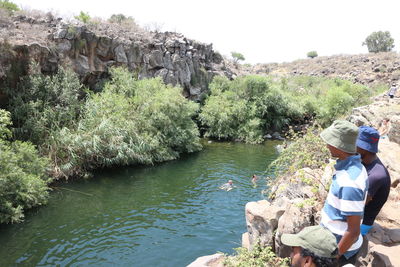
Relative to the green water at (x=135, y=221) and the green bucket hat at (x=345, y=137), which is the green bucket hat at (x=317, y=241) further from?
the green water at (x=135, y=221)

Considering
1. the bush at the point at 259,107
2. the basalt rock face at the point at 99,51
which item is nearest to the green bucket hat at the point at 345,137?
the basalt rock face at the point at 99,51

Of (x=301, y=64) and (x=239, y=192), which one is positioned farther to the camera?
(x=301, y=64)

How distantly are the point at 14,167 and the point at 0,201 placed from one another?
153 cm

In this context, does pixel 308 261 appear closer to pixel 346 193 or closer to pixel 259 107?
pixel 346 193

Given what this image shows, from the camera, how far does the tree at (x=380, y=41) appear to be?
79188mm

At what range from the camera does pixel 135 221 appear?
1444 centimetres

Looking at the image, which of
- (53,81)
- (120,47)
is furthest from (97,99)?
(120,47)

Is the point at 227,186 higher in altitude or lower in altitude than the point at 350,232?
lower

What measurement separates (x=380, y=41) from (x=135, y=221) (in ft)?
291

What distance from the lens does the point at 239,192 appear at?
1858 cm

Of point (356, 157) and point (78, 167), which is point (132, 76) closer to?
point (78, 167)

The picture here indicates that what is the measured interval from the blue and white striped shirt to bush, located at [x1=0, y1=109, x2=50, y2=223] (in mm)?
12828

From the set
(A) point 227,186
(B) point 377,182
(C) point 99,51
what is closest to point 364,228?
(B) point 377,182

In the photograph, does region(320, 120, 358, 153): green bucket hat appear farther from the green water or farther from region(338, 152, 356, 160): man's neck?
the green water
